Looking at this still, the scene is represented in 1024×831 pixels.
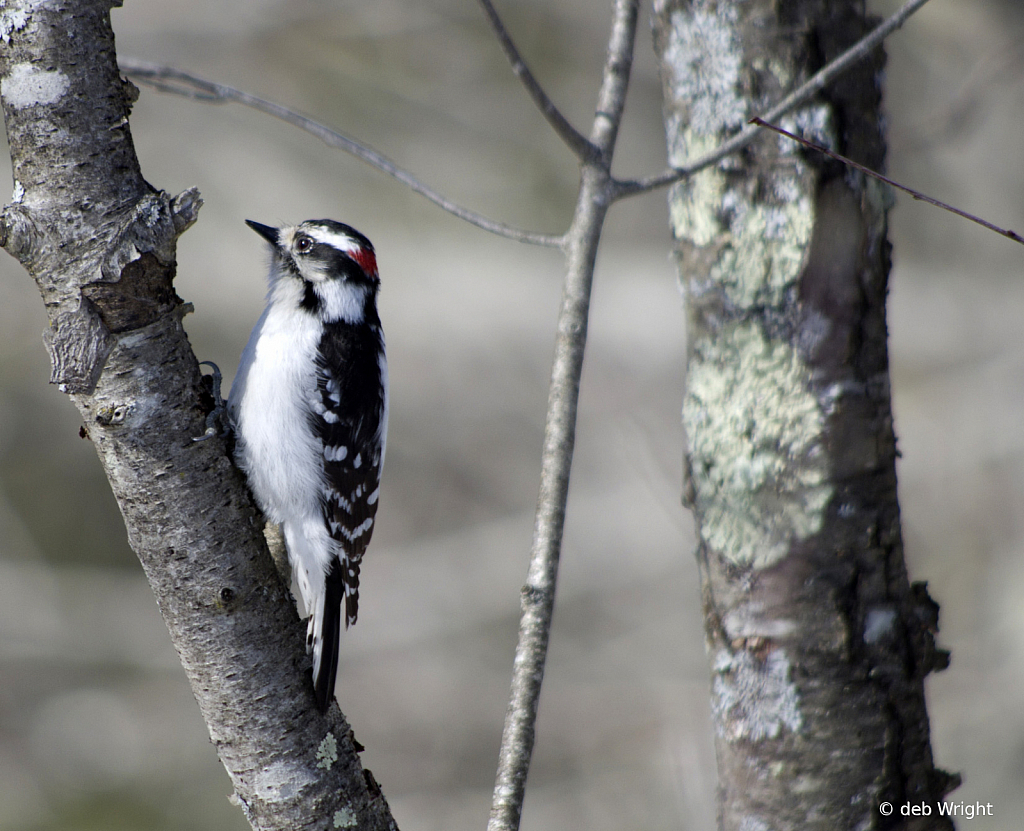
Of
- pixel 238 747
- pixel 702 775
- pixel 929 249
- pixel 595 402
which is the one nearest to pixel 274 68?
pixel 595 402

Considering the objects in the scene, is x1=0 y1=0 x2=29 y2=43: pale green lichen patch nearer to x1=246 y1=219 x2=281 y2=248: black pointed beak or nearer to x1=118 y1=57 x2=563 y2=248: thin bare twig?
x1=118 y1=57 x2=563 y2=248: thin bare twig

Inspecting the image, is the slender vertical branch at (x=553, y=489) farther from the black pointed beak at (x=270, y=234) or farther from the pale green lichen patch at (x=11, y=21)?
the black pointed beak at (x=270, y=234)

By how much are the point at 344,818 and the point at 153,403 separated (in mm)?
933

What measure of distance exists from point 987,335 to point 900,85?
230 cm

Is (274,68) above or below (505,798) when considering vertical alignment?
above

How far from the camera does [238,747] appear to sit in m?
1.84

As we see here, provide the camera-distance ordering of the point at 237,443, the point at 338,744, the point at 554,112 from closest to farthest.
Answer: the point at 554,112 < the point at 338,744 < the point at 237,443

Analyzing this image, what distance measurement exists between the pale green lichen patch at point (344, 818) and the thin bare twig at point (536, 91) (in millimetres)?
1421

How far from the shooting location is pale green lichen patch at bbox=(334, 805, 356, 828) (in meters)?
1.83

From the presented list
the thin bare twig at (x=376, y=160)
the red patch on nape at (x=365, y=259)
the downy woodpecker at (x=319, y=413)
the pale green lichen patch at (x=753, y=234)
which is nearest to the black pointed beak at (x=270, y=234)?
the downy woodpecker at (x=319, y=413)

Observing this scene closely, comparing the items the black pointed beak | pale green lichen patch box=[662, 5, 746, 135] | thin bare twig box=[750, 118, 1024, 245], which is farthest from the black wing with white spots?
thin bare twig box=[750, 118, 1024, 245]

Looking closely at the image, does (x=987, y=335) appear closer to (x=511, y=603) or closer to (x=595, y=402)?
(x=595, y=402)

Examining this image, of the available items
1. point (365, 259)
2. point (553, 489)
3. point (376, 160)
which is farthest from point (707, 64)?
point (365, 259)

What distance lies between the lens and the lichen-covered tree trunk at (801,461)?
1.92 meters
